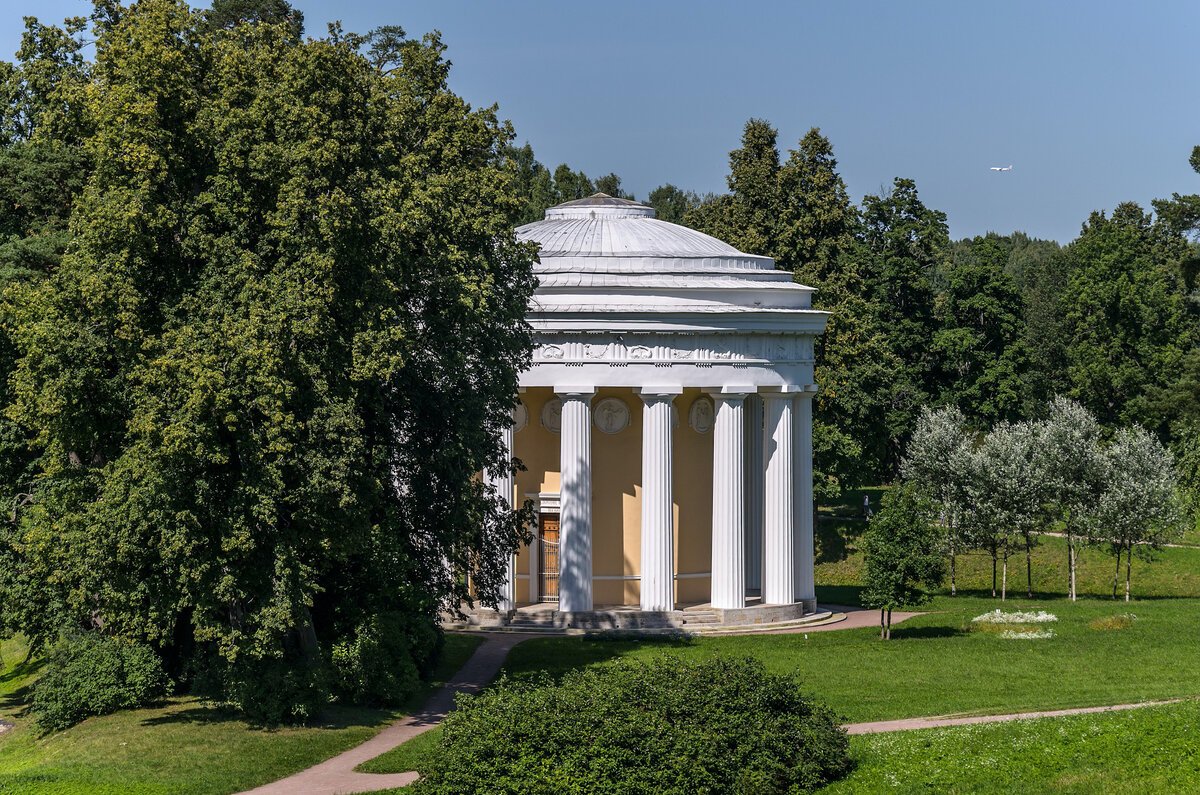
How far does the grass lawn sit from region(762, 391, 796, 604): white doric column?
14.8 m

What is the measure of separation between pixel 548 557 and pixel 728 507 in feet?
18.9

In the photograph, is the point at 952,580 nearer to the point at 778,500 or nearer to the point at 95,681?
the point at 778,500

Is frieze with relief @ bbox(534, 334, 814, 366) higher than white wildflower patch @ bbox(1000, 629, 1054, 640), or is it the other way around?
frieze with relief @ bbox(534, 334, 814, 366)

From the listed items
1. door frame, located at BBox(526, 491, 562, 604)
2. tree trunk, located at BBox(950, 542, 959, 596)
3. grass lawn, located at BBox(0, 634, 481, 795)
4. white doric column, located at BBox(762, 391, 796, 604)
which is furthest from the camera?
tree trunk, located at BBox(950, 542, 959, 596)

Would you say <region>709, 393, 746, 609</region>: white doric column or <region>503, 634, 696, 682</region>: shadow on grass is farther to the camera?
<region>709, 393, 746, 609</region>: white doric column

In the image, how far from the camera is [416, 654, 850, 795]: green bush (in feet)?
63.4

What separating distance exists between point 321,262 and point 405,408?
4.34m

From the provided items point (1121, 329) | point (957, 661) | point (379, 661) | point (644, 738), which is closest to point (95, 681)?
point (379, 661)

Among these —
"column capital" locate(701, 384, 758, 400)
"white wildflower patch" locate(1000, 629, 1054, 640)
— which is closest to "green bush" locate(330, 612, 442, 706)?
"column capital" locate(701, 384, 758, 400)

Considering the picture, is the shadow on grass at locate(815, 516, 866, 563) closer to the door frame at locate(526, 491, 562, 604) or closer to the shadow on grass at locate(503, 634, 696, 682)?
the door frame at locate(526, 491, 562, 604)

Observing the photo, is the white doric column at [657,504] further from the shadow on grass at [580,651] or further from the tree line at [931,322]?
the tree line at [931,322]

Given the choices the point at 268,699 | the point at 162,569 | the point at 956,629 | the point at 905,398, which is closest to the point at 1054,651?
the point at 956,629

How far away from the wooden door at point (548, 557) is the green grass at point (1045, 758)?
18485 millimetres

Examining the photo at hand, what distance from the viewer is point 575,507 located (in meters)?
38.1
